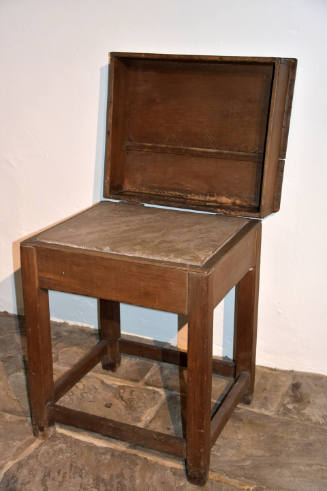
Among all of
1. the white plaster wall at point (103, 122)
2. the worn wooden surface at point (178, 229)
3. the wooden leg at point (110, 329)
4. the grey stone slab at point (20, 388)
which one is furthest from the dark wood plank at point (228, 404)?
the grey stone slab at point (20, 388)

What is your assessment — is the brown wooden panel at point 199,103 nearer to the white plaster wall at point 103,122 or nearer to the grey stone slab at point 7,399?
the white plaster wall at point 103,122

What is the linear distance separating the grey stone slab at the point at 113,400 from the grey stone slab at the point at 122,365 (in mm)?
55

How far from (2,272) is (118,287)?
47.4 inches

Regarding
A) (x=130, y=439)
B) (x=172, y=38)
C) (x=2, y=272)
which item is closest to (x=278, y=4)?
(x=172, y=38)

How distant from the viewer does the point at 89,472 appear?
5.65 ft

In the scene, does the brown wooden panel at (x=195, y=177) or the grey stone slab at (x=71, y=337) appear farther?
the grey stone slab at (x=71, y=337)

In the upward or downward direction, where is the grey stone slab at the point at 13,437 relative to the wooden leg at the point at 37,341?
downward

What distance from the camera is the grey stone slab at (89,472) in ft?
5.47

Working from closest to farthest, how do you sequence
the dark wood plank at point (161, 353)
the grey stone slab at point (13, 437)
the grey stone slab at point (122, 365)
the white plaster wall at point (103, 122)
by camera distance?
the grey stone slab at point (13, 437), the white plaster wall at point (103, 122), the dark wood plank at point (161, 353), the grey stone slab at point (122, 365)

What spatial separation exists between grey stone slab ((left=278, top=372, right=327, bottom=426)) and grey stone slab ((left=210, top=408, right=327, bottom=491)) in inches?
1.8

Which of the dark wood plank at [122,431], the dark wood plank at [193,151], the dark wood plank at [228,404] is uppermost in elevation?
the dark wood plank at [193,151]

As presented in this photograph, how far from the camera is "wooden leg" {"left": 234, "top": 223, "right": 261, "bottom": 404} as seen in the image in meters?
1.93

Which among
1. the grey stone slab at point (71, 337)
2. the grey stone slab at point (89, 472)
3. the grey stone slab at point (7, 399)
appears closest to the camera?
the grey stone slab at point (89, 472)

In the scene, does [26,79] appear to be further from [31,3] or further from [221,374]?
[221,374]
